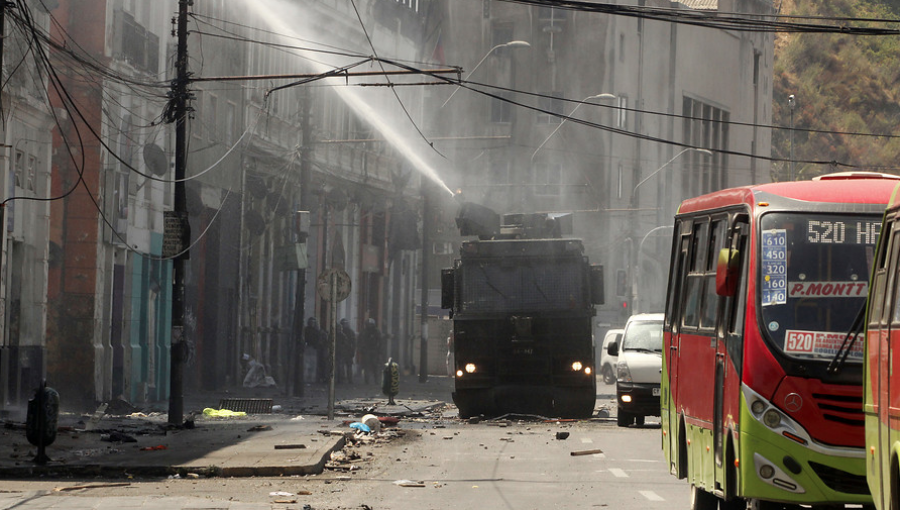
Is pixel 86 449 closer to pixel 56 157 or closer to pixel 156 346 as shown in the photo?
pixel 56 157

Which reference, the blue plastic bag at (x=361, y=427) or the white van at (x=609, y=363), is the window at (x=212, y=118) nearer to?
the white van at (x=609, y=363)

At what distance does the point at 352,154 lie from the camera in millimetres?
50188

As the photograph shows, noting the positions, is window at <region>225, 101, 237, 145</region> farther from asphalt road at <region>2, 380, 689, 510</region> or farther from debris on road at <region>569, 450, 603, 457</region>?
debris on road at <region>569, 450, 603, 457</region>


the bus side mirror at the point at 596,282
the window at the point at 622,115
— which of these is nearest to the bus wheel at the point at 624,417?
the bus side mirror at the point at 596,282

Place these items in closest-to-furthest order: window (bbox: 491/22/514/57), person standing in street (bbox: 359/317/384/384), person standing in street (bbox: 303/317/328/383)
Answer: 1. person standing in street (bbox: 303/317/328/383)
2. person standing in street (bbox: 359/317/384/384)
3. window (bbox: 491/22/514/57)

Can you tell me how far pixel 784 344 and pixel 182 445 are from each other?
1079 cm

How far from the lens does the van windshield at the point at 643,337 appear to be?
2519 cm

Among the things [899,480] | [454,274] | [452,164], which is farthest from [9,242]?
[452,164]

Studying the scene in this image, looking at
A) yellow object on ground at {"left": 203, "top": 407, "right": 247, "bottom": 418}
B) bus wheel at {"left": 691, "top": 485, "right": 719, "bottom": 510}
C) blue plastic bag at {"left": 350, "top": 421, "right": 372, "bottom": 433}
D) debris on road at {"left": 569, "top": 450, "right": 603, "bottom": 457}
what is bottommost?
yellow object on ground at {"left": 203, "top": 407, "right": 247, "bottom": 418}

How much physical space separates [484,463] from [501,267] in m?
8.20

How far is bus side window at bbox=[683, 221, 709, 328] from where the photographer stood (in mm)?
11875

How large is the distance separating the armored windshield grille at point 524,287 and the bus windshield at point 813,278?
48.9ft

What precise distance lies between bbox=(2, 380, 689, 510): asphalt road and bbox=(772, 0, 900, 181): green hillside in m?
78.6

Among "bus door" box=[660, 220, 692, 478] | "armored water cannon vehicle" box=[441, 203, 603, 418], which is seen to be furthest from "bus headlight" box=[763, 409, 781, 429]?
"armored water cannon vehicle" box=[441, 203, 603, 418]
